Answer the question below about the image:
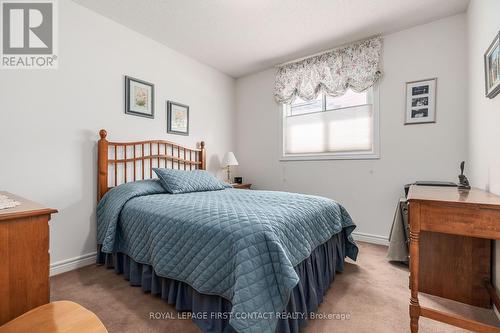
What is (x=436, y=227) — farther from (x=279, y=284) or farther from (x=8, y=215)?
(x=8, y=215)

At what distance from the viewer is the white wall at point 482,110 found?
5.06ft

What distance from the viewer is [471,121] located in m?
2.31

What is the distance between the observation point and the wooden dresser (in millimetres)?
915

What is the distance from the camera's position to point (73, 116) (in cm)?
229

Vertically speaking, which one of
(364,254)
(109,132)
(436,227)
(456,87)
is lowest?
(364,254)

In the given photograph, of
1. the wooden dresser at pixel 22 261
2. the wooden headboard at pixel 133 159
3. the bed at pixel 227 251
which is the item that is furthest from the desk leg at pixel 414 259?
the wooden headboard at pixel 133 159

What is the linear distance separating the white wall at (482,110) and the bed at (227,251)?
1056 mm

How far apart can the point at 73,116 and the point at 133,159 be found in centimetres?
70

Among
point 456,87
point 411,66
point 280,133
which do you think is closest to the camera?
point 456,87

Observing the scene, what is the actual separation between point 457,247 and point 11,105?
3626mm

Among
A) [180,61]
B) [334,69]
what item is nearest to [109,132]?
[180,61]

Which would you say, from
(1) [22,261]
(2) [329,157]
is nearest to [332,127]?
(2) [329,157]

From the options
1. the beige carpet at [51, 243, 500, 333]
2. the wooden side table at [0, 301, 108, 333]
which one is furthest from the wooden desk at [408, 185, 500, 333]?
the wooden side table at [0, 301, 108, 333]

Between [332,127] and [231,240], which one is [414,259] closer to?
[231,240]
